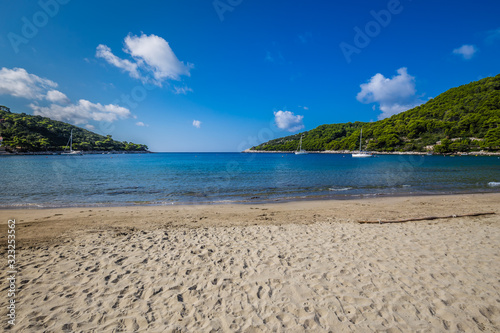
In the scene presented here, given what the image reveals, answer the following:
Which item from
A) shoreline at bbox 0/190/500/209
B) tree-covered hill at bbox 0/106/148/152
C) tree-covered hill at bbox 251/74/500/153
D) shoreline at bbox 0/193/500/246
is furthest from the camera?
tree-covered hill at bbox 0/106/148/152

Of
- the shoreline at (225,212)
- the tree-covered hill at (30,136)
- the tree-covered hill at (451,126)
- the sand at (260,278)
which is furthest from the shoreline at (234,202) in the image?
the tree-covered hill at (30,136)

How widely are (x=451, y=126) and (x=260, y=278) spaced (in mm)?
158565

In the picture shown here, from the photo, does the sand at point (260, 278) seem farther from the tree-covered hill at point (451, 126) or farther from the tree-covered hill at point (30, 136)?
the tree-covered hill at point (30, 136)

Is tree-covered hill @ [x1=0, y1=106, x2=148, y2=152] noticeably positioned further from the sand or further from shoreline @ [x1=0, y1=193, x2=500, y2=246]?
the sand

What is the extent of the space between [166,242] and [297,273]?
4.61 meters

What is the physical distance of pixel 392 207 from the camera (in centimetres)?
1316

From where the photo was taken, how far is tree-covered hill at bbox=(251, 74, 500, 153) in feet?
325

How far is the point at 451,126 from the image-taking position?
113375 mm

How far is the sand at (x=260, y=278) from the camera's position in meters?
3.60

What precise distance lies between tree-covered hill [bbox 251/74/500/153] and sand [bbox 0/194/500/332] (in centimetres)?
13218

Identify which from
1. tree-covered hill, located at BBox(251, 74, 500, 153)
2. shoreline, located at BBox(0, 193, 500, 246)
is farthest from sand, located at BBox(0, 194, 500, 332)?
tree-covered hill, located at BBox(251, 74, 500, 153)

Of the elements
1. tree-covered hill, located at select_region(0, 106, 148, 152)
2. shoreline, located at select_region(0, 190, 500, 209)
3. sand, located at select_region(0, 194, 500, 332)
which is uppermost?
tree-covered hill, located at select_region(0, 106, 148, 152)

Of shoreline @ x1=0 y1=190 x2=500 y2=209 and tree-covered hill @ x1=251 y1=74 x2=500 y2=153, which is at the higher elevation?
tree-covered hill @ x1=251 y1=74 x2=500 y2=153

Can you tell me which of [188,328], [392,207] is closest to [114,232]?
[188,328]
